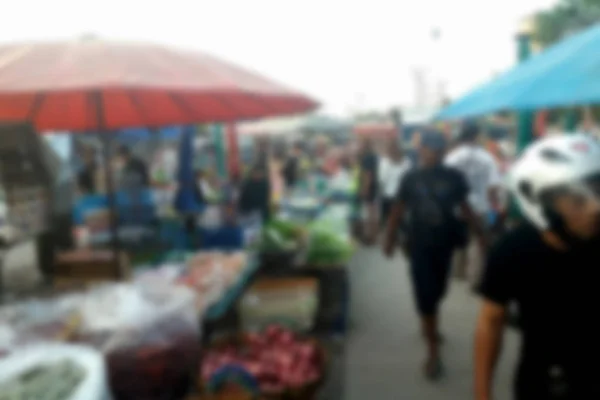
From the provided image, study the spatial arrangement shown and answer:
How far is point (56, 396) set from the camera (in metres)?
1.93

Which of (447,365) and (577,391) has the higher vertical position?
(577,391)

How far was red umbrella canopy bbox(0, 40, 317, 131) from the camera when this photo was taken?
237cm

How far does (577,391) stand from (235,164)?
1092 centimetres

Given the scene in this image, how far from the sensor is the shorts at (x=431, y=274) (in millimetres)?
4812

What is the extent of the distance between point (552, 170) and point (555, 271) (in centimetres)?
35

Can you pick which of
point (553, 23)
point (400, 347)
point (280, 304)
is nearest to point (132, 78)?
point (280, 304)

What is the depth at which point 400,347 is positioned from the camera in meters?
5.78

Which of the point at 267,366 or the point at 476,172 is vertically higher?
the point at 476,172

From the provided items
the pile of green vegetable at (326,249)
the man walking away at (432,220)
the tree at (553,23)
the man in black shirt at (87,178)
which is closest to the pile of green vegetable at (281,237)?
the pile of green vegetable at (326,249)

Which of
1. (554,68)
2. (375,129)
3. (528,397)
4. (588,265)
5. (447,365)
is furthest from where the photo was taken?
(375,129)

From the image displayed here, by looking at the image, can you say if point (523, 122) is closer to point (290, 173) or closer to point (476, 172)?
point (476, 172)

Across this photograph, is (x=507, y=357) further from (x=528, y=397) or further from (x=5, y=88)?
(x=5, y=88)

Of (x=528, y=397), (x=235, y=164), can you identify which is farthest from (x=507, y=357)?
(x=235, y=164)

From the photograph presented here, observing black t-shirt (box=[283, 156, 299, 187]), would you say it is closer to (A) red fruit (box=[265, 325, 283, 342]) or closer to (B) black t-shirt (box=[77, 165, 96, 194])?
(B) black t-shirt (box=[77, 165, 96, 194])
